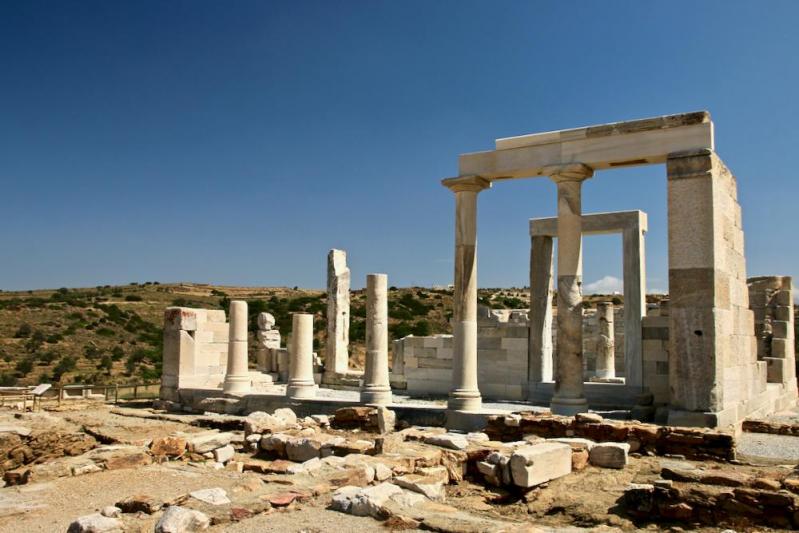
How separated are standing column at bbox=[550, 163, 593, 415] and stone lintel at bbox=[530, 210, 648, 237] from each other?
491cm

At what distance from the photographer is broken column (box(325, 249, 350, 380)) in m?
24.2

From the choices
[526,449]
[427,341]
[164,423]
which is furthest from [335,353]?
[526,449]

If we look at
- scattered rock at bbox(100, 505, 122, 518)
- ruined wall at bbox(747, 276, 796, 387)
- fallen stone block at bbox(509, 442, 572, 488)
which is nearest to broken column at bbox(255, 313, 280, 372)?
ruined wall at bbox(747, 276, 796, 387)

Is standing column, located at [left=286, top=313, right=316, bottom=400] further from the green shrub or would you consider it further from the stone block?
the green shrub

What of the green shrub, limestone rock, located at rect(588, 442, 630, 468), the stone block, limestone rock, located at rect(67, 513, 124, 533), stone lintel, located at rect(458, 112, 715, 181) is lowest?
limestone rock, located at rect(67, 513, 124, 533)

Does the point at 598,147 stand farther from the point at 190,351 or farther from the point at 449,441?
the point at 190,351

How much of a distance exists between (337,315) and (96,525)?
17731 mm

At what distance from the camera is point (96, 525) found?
282 inches

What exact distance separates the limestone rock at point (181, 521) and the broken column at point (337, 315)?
16194 mm

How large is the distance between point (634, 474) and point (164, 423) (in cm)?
1150

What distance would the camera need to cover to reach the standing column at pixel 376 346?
16859 millimetres

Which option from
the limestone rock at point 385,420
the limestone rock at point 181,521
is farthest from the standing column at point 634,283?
the limestone rock at point 181,521

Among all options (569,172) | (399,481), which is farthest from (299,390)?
(399,481)

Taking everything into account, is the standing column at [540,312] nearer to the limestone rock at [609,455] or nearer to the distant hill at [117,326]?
the limestone rock at [609,455]
